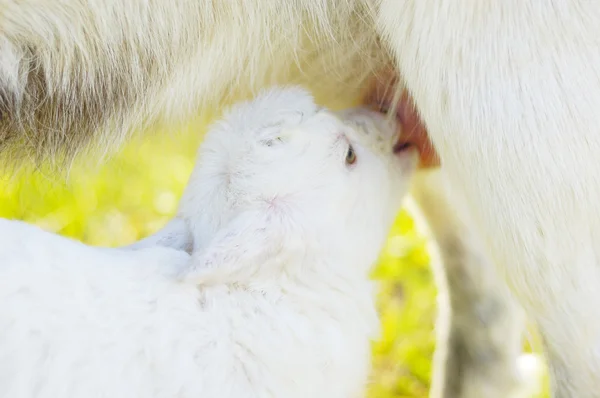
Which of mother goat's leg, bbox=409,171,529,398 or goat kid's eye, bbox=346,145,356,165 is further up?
goat kid's eye, bbox=346,145,356,165

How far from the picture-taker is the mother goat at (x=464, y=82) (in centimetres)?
171

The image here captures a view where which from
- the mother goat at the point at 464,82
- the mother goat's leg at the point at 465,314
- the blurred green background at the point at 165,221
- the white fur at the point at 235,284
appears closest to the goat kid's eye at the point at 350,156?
the white fur at the point at 235,284

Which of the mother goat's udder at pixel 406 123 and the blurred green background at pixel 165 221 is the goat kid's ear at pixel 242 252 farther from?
the blurred green background at pixel 165 221

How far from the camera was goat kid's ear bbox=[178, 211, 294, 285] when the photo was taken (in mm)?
1666

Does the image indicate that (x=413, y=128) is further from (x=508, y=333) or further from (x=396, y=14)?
(x=508, y=333)

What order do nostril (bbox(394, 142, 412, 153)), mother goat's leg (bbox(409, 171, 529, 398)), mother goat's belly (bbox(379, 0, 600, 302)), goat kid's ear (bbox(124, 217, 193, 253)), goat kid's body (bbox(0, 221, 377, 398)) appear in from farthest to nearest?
mother goat's leg (bbox(409, 171, 529, 398)), nostril (bbox(394, 142, 412, 153)), goat kid's ear (bbox(124, 217, 193, 253)), mother goat's belly (bbox(379, 0, 600, 302)), goat kid's body (bbox(0, 221, 377, 398))

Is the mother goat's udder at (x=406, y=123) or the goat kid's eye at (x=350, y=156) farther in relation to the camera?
the mother goat's udder at (x=406, y=123)

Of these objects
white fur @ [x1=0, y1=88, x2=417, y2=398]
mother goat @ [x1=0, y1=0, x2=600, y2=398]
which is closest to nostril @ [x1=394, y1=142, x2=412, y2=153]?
white fur @ [x1=0, y1=88, x2=417, y2=398]

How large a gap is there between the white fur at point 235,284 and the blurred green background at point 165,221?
0.55 m

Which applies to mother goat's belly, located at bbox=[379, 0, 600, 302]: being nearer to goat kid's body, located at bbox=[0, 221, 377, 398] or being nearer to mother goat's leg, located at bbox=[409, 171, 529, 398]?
goat kid's body, located at bbox=[0, 221, 377, 398]

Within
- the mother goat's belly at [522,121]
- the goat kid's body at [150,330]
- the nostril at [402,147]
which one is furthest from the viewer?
the nostril at [402,147]

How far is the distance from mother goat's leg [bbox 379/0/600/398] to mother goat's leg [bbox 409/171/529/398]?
2.56 feet

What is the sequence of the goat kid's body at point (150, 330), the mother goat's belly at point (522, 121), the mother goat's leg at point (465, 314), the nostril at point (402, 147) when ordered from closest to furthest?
the goat kid's body at point (150, 330) < the mother goat's belly at point (522, 121) < the nostril at point (402, 147) < the mother goat's leg at point (465, 314)

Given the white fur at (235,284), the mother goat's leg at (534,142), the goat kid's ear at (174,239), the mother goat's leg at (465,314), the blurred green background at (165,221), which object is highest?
the mother goat's leg at (534,142)
